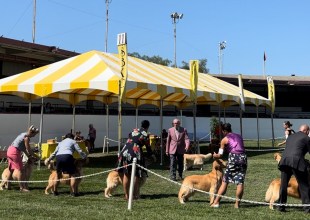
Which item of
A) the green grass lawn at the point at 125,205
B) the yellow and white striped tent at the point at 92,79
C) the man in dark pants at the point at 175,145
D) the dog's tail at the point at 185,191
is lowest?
the green grass lawn at the point at 125,205

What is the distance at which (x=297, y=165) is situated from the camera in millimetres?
7562

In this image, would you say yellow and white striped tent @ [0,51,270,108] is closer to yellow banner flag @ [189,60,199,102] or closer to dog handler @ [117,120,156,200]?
yellow banner flag @ [189,60,199,102]

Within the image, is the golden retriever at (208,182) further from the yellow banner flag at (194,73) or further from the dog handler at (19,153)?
the yellow banner flag at (194,73)

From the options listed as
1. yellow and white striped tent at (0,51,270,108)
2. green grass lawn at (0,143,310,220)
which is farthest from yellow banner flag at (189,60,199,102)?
green grass lawn at (0,143,310,220)

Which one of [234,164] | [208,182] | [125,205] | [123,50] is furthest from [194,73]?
[125,205]

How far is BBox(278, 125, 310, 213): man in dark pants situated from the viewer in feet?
24.9

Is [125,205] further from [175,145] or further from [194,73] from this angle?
[194,73]

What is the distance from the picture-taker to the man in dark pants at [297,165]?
7590 mm

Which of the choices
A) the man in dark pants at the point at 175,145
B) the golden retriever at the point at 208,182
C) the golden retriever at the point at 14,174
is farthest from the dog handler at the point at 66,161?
the man in dark pants at the point at 175,145

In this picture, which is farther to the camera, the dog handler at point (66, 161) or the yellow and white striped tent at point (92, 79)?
the yellow and white striped tent at point (92, 79)

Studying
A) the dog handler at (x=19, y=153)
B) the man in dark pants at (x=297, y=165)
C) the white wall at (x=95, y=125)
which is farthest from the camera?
the white wall at (x=95, y=125)

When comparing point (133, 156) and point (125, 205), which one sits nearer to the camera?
point (125, 205)

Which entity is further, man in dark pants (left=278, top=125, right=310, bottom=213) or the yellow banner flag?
the yellow banner flag

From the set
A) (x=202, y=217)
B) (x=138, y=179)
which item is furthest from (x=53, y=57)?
(x=202, y=217)
